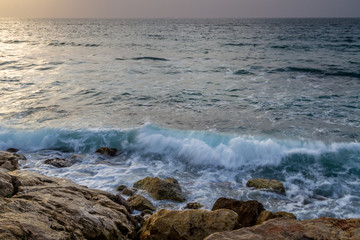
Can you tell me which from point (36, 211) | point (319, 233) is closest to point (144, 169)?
point (36, 211)

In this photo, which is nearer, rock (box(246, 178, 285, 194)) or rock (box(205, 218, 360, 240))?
rock (box(205, 218, 360, 240))

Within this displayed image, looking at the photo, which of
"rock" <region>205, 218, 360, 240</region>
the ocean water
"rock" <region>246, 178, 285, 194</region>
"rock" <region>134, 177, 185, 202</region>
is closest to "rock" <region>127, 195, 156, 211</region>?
the ocean water

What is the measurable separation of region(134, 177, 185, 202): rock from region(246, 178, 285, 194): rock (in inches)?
83.7

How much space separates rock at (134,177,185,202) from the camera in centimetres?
783

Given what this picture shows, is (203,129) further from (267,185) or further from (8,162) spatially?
(8,162)

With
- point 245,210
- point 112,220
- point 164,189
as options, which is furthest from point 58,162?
point 245,210

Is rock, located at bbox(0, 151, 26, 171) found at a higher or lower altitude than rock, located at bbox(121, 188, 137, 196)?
higher

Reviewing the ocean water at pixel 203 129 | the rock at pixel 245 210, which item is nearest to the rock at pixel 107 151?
the ocean water at pixel 203 129

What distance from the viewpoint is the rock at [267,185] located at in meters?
8.31

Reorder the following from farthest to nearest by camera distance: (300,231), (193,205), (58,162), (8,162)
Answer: (58,162)
(8,162)
(193,205)
(300,231)

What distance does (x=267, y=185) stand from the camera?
27.7 feet

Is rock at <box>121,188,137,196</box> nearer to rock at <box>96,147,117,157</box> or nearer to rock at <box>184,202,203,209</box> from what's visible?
rock at <box>184,202,203,209</box>

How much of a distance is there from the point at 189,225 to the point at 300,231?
1.93 metres

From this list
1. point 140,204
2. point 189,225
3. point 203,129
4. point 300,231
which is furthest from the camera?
point 203,129
